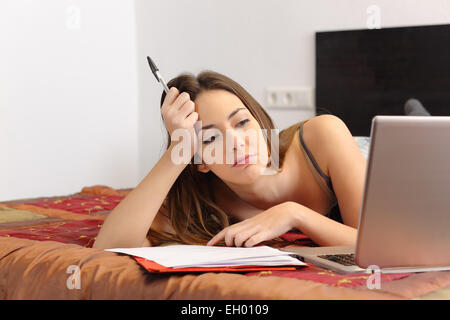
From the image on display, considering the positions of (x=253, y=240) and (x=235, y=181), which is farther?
(x=235, y=181)

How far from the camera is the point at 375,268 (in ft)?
2.76

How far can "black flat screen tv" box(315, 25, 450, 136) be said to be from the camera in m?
2.49

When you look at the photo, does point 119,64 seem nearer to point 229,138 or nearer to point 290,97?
point 290,97

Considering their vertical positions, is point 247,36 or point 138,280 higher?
point 247,36

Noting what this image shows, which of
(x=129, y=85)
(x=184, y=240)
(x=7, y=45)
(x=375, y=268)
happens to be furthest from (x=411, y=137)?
(x=129, y=85)

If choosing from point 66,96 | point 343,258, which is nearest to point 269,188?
point 343,258

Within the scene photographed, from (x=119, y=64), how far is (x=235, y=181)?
2.32 metres

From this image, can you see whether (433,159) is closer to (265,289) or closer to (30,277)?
(265,289)

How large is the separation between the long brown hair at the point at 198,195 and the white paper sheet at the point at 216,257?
0.34 m

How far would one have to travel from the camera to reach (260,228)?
1.14 m

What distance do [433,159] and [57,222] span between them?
1.22 m

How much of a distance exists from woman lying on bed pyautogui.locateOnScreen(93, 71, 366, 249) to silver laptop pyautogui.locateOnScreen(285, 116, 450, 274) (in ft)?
1.08

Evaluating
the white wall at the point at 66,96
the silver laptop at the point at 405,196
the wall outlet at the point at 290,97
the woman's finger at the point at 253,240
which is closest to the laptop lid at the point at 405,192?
the silver laptop at the point at 405,196

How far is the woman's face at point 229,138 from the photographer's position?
A: 4.40 feet
